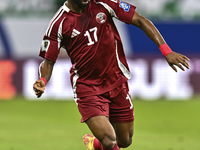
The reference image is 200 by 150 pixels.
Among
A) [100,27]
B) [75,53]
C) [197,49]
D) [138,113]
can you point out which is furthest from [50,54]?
[197,49]

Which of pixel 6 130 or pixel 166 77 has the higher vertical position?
pixel 6 130

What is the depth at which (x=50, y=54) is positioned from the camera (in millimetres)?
6203

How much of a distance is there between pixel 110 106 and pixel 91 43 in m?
0.93

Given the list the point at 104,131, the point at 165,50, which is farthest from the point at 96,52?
the point at 104,131

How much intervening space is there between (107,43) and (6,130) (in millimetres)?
5247

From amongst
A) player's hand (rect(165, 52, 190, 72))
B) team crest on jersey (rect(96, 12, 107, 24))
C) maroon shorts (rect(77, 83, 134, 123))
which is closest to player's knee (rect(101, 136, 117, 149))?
maroon shorts (rect(77, 83, 134, 123))

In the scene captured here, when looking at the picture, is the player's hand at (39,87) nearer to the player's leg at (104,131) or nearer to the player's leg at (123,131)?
the player's leg at (104,131)

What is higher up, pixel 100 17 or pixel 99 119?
pixel 100 17

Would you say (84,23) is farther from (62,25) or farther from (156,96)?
(156,96)

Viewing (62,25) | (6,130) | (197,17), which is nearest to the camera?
(62,25)

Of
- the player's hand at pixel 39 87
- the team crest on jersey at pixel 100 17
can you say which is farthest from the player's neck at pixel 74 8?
the player's hand at pixel 39 87

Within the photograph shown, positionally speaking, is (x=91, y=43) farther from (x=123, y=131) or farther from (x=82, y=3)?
(x=123, y=131)

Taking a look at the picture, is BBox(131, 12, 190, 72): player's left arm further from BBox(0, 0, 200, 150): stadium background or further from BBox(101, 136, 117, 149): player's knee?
BBox(0, 0, 200, 150): stadium background

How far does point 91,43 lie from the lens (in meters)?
6.20
